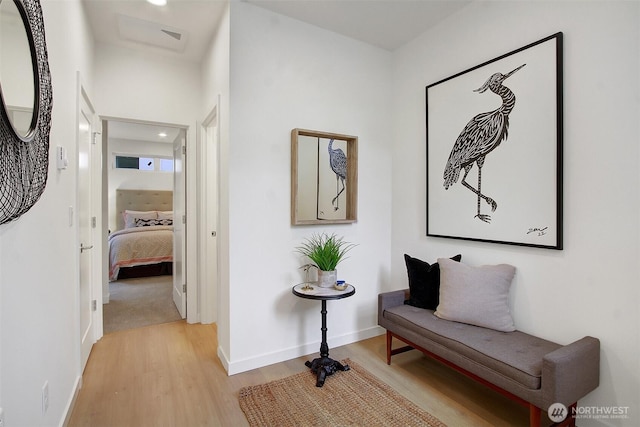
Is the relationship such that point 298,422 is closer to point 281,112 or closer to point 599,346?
point 599,346

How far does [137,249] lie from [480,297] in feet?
16.7

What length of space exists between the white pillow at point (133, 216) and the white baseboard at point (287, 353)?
4.79 m

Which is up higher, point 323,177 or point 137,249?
point 323,177

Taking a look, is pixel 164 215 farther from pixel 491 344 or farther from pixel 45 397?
pixel 491 344

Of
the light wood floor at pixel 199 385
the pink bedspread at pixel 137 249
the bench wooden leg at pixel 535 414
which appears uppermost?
the pink bedspread at pixel 137 249

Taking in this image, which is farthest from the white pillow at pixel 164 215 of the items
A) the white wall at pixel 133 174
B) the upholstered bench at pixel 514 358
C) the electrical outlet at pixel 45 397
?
the upholstered bench at pixel 514 358

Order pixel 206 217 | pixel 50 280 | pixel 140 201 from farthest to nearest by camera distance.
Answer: pixel 140 201 → pixel 206 217 → pixel 50 280

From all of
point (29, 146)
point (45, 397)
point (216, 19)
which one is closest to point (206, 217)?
point (216, 19)

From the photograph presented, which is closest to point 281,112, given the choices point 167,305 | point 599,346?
point 599,346

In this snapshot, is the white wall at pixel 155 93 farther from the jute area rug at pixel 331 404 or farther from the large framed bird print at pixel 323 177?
the jute area rug at pixel 331 404

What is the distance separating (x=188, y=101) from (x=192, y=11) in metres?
0.96

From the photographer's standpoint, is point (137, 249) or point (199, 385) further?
point (137, 249)

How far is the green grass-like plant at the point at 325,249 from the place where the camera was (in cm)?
245

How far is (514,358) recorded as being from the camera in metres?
1.72
